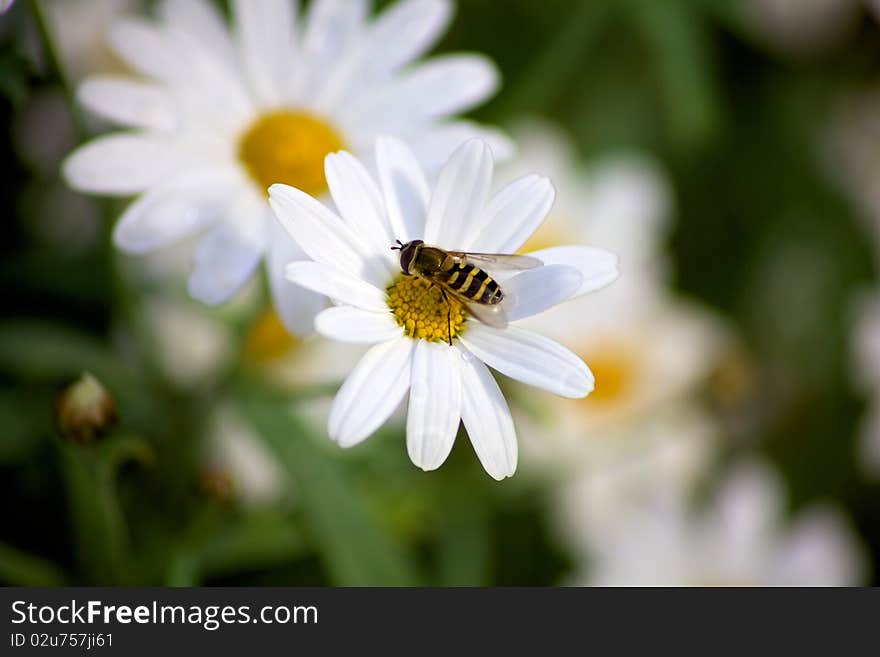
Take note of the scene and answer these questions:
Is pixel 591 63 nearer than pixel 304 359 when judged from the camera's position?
No

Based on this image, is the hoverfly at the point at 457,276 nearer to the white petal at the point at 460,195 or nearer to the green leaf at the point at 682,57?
the white petal at the point at 460,195

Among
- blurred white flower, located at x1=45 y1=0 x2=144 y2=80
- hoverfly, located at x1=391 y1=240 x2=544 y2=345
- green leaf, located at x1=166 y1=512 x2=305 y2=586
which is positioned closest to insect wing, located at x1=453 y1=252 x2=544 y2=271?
hoverfly, located at x1=391 y1=240 x2=544 y2=345

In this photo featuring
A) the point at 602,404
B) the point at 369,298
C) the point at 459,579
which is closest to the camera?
the point at 369,298

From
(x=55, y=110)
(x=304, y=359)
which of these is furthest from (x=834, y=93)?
(x=55, y=110)

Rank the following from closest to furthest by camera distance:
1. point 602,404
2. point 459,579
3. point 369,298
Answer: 1. point 369,298
2. point 459,579
3. point 602,404

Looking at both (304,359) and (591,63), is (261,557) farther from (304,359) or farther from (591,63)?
(591,63)

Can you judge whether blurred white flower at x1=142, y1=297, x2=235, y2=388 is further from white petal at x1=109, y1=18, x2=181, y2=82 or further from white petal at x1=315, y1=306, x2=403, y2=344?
white petal at x1=315, y1=306, x2=403, y2=344
